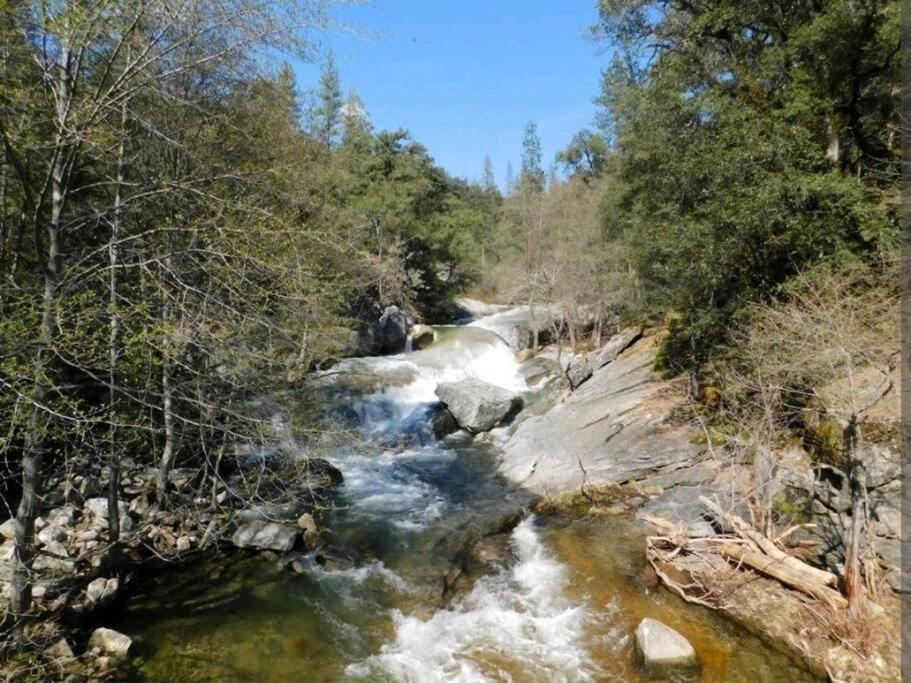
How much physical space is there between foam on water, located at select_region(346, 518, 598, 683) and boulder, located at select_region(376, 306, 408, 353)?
16.8 metres

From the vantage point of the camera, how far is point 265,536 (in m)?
9.06

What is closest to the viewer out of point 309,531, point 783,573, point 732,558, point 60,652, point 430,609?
point 60,652

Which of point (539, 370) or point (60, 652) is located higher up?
point (539, 370)

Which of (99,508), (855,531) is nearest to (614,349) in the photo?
(855,531)

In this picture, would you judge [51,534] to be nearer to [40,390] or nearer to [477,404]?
[40,390]

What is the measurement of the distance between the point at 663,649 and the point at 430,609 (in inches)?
126

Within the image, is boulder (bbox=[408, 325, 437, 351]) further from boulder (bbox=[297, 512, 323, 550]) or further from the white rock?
the white rock

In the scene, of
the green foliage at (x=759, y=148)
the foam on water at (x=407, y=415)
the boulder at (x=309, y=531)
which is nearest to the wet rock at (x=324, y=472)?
the foam on water at (x=407, y=415)

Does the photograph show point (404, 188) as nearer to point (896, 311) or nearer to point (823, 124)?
point (823, 124)

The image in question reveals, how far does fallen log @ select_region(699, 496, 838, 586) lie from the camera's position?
6.64 m

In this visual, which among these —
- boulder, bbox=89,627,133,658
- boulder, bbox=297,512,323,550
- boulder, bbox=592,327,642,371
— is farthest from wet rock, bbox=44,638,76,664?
boulder, bbox=592,327,642,371

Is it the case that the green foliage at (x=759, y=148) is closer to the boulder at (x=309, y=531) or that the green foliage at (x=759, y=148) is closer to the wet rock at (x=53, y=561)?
the boulder at (x=309, y=531)

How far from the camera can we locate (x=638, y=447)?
11.6 m

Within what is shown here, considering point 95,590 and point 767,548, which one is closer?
point 95,590
